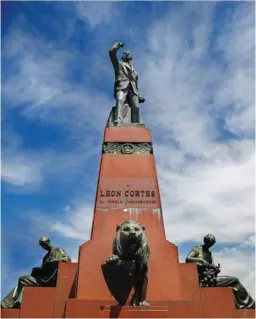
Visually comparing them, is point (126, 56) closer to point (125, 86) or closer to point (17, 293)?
point (125, 86)

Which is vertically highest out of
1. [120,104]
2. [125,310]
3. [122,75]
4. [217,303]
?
[122,75]

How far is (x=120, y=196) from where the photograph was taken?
10102mm

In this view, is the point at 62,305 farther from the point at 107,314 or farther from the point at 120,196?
the point at 120,196

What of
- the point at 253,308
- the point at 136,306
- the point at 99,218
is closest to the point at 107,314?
the point at 136,306

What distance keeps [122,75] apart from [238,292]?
7.70m

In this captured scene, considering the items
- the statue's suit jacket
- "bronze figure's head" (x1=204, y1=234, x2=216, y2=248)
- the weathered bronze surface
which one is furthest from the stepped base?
the statue's suit jacket

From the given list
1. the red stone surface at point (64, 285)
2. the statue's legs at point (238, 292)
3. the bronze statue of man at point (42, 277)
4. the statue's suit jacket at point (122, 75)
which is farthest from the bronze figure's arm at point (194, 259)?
the statue's suit jacket at point (122, 75)

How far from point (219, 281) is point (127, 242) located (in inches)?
141

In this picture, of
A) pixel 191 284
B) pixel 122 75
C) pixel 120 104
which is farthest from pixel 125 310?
pixel 122 75

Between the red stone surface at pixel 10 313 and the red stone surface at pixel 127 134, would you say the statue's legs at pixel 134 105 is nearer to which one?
the red stone surface at pixel 127 134

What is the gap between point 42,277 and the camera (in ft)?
32.6

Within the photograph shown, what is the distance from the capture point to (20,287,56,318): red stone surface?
29.5 feet

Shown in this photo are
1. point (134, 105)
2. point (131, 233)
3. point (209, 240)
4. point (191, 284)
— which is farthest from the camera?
point (134, 105)

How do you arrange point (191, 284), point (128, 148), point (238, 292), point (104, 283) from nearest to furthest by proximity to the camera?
point (104, 283) → point (191, 284) → point (238, 292) → point (128, 148)
